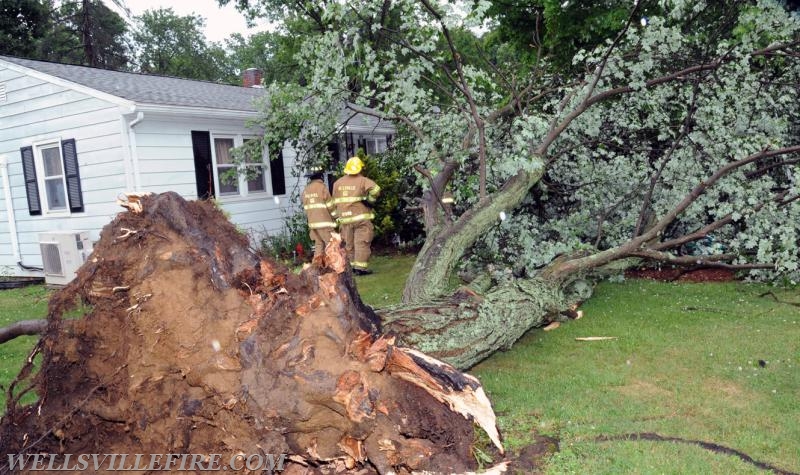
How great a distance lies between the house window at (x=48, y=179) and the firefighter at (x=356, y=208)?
486cm

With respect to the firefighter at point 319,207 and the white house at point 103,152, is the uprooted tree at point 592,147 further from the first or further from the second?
the white house at point 103,152

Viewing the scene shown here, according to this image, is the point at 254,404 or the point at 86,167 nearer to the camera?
the point at 254,404

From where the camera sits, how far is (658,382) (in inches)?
165

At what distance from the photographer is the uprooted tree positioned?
593 centimetres

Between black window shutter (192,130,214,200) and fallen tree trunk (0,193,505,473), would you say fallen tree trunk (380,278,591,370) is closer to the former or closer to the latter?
fallen tree trunk (0,193,505,473)

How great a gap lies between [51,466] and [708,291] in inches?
264

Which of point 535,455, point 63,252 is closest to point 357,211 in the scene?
point 63,252

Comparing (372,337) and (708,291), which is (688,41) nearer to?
(708,291)

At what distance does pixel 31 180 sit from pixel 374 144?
315 inches

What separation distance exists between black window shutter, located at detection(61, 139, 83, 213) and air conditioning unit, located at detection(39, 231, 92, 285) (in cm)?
69

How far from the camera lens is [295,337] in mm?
2990

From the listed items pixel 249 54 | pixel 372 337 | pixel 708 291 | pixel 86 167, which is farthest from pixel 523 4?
pixel 249 54

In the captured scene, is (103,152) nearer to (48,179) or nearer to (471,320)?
(48,179)

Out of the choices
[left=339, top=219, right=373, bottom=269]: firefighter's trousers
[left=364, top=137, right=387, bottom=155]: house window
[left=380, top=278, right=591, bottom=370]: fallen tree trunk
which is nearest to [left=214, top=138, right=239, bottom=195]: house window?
[left=339, top=219, right=373, bottom=269]: firefighter's trousers
